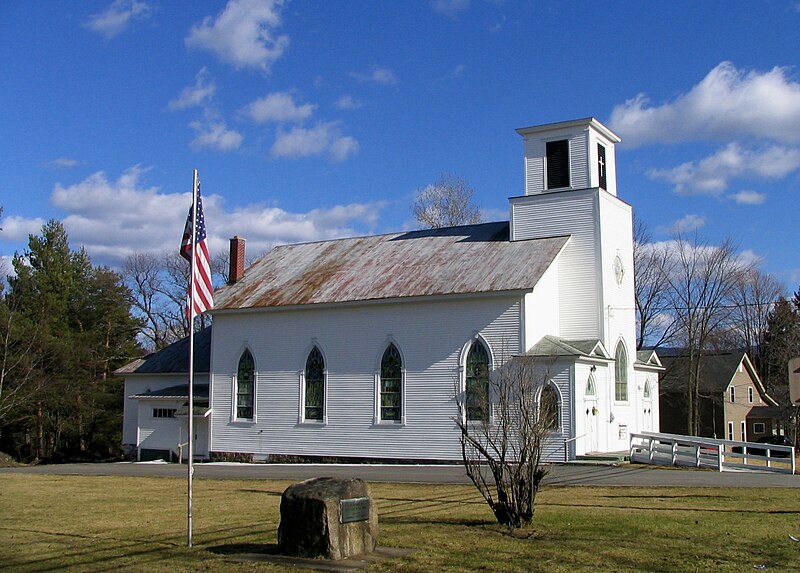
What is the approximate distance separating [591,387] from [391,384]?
7.31 metres

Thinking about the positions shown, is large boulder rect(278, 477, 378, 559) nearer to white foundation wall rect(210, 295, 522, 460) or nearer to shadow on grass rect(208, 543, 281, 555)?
shadow on grass rect(208, 543, 281, 555)

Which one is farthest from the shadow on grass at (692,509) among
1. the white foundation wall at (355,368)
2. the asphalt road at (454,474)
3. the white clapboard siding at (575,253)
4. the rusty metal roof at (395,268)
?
the white clapboard siding at (575,253)

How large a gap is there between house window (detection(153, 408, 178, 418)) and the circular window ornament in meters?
19.8

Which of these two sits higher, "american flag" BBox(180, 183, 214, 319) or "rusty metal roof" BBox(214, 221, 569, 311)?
"rusty metal roof" BBox(214, 221, 569, 311)

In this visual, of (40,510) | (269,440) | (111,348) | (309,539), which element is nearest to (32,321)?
(111,348)

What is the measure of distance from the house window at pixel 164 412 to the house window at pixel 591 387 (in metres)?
18.6

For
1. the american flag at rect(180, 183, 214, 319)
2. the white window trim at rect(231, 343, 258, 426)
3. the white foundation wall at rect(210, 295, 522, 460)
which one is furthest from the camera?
the white window trim at rect(231, 343, 258, 426)

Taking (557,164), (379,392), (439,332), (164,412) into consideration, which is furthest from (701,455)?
(164,412)

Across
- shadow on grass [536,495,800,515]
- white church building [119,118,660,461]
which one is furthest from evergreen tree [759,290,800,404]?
shadow on grass [536,495,800,515]

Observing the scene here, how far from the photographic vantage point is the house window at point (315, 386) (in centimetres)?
3422

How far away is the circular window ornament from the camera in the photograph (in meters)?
33.9

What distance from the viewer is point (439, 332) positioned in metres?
31.5

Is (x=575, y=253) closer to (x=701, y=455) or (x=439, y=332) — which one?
(x=439, y=332)

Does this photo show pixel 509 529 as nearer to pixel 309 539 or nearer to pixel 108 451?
pixel 309 539
